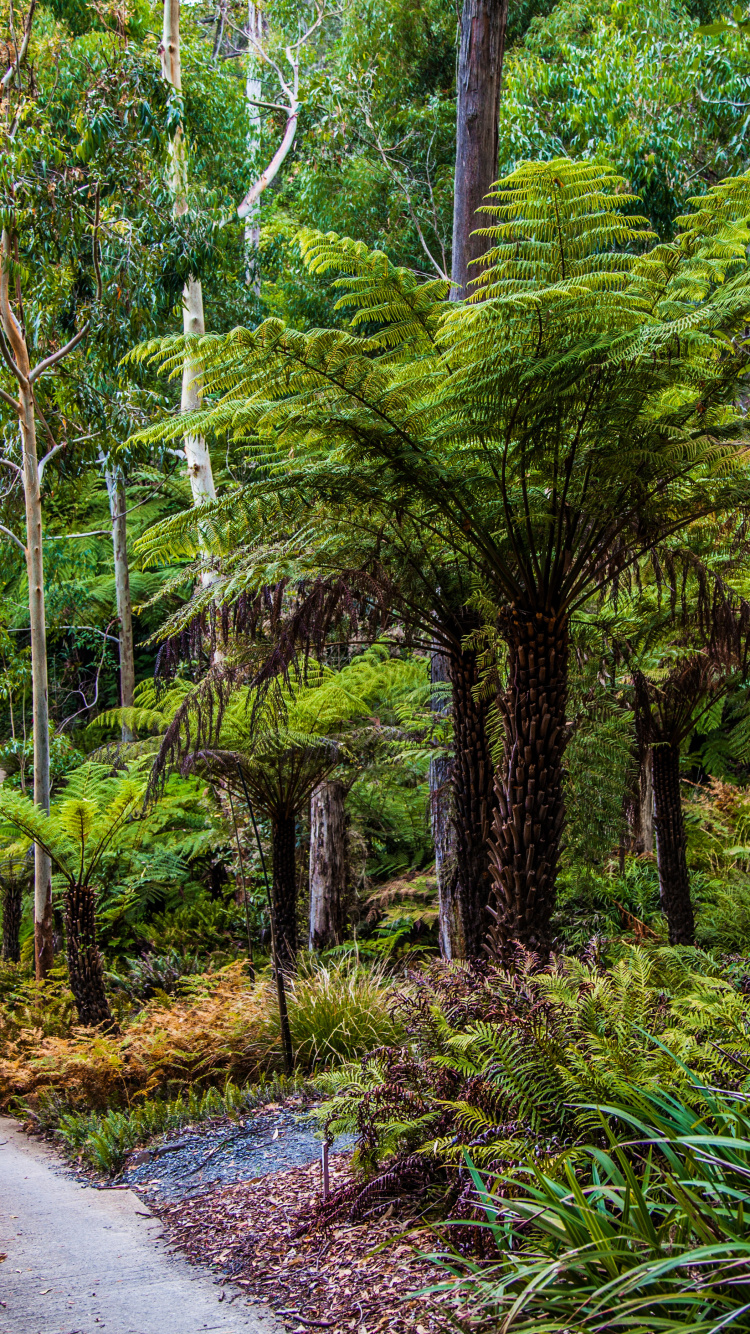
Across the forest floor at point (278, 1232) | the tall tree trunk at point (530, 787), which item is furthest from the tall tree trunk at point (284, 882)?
the tall tree trunk at point (530, 787)

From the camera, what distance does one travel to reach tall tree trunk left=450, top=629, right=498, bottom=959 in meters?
4.36

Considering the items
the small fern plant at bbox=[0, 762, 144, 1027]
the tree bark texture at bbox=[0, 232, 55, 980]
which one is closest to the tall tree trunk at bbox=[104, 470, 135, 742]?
the tree bark texture at bbox=[0, 232, 55, 980]

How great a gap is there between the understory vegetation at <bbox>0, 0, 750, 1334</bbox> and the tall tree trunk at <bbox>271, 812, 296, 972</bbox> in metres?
0.03

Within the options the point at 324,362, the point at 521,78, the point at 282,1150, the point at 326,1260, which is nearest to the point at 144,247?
the point at 521,78

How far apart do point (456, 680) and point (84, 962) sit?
10.8 feet

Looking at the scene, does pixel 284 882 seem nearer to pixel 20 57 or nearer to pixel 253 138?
pixel 20 57

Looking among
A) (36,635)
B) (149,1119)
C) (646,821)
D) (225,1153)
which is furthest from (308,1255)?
(646,821)

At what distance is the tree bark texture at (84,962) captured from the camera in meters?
6.04

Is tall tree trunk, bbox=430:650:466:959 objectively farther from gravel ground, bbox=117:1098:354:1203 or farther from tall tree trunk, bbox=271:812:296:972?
gravel ground, bbox=117:1098:354:1203

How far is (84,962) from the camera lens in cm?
605

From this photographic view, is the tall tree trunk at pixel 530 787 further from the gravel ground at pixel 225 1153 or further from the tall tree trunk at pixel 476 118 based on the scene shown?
the tall tree trunk at pixel 476 118

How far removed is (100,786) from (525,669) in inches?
186

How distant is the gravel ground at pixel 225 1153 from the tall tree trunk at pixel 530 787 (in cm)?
111

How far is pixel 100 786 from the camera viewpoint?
7.53 meters
